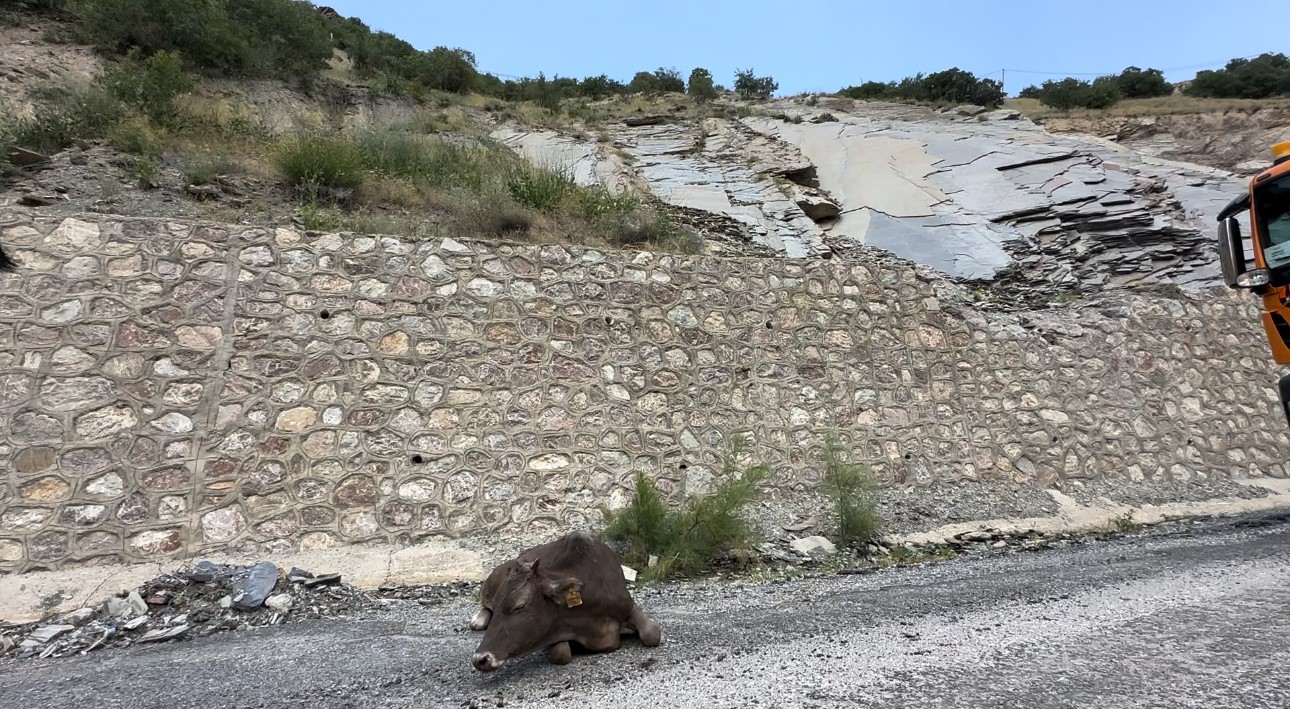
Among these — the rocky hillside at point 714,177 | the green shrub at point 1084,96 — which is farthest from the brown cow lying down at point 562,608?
the green shrub at point 1084,96

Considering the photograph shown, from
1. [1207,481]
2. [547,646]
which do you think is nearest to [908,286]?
[1207,481]

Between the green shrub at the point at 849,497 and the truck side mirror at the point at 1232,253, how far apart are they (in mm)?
3401

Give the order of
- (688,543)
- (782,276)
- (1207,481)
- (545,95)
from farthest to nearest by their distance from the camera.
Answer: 1. (545,95)
2. (1207,481)
3. (782,276)
4. (688,543)

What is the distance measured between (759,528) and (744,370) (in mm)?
1765

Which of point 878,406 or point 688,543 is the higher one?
point 878,406

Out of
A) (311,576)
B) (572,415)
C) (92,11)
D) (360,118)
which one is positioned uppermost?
(92,11)

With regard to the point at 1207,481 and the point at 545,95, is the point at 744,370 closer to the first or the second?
the point at 1207,481

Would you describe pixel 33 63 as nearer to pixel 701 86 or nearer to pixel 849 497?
pixel 849 497

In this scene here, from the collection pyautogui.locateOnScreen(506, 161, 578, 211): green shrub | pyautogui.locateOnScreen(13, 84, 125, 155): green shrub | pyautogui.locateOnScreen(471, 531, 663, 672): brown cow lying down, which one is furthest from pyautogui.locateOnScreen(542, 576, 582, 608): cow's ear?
pyautogui.locateOnScreen(13, 84, 125, 155): green shrub

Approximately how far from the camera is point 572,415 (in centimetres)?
592

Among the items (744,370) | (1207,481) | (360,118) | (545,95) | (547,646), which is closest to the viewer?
(547,646)

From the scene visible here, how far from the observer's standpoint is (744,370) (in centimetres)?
680

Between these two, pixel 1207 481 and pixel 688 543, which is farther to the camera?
pixel 1207 481

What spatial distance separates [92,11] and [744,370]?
1405cm
